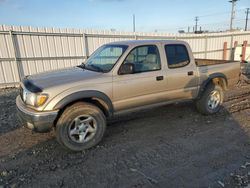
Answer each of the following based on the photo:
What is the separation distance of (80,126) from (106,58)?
153cm

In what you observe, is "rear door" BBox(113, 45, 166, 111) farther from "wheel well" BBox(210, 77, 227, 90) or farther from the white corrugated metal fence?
the white corrugated metal fence

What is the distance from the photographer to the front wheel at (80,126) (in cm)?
338

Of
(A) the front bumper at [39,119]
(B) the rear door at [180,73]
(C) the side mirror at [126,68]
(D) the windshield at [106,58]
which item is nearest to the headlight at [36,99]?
(A) the front bumper at [39,119]

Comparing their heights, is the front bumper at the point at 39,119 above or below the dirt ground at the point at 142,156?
above

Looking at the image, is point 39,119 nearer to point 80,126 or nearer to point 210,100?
point 80,126

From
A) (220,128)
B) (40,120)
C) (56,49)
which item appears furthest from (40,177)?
(56,49)

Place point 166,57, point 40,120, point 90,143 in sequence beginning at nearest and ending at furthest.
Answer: point 40,120, point 90,143, point 166,57

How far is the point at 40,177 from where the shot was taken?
114 inches

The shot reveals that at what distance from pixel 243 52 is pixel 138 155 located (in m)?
14.5

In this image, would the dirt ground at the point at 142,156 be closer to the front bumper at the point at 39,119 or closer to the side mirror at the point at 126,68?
the front bumper at the point at 39,119

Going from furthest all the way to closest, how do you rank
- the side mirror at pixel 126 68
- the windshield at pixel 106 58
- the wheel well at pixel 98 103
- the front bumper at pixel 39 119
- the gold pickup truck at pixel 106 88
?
the windshield at pixel 106 58 < the side mirror at pixel 126 68 < the wheel well at pixel 98 103 < the gold pickup truck at pixel 106 88 < the front bumper at pixel 39 119

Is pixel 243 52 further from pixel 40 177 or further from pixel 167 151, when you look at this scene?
pixel 40 177

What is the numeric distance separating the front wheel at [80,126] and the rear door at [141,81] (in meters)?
0.48

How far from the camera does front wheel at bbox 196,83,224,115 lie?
16.9 ft
